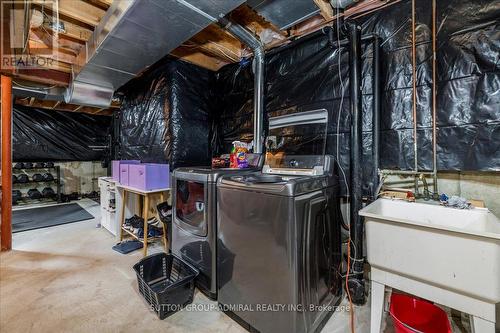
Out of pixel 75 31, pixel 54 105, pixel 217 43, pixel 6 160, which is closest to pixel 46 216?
pixel 6 160

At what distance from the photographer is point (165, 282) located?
6.81ft

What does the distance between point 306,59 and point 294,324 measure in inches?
85.7

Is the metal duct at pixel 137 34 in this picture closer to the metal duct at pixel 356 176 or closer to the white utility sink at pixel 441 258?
the metal duct at pixel 356 176

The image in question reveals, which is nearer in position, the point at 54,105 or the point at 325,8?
the point at 325,8

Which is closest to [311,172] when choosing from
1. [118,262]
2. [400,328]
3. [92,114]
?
[400,328]

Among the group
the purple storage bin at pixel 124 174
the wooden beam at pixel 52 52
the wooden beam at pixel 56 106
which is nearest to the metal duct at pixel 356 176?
the purple storage bin at pixel 124 174

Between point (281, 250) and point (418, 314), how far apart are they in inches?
42.1

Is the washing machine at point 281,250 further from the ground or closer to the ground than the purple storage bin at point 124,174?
closer to the ground

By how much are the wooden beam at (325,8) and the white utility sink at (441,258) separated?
1591 mm

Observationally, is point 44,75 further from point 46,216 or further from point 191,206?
point 191,206

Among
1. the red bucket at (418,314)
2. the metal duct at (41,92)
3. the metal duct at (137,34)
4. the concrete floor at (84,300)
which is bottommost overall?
the concrete floor at (84,300)

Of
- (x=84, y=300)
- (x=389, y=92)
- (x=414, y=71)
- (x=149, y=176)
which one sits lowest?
(x=84, y=300)

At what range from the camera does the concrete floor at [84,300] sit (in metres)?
1.58

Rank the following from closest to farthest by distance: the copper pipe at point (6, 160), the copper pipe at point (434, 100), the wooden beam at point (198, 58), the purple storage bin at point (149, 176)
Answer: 1. the copper pipe at point (434, 100)
2. the purple storage bin at point (149, 176)
3. the wooden beam at point (198, 58)
4. the copper pipe at point (6, 160)
